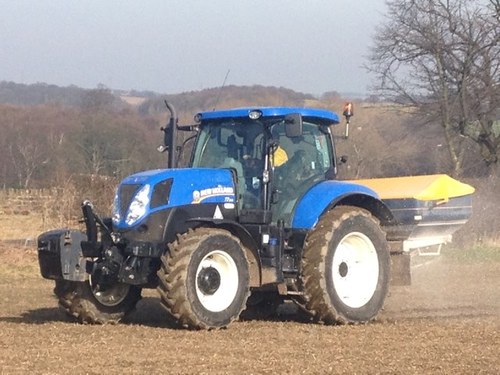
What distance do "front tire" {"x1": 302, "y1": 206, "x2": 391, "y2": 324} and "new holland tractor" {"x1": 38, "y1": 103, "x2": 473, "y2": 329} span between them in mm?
12

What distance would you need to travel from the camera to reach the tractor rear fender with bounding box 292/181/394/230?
9.21 metres

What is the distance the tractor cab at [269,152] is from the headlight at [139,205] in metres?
1.01

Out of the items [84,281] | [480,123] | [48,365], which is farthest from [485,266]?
[48,365]

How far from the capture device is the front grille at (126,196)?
8.80 meters

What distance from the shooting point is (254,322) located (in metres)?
9.41

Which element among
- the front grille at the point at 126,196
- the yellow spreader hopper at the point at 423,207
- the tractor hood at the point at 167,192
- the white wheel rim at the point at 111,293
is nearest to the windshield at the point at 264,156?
the tractor hood at the point at 167,192

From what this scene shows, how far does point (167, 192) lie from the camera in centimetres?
874

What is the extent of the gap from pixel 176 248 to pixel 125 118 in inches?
1113

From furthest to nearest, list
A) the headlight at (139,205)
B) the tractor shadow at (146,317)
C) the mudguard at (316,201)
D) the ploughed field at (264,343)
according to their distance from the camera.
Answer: the tractor shadow at (146,317) → the mudguard at (316,201) → the headlight at (139,205) → the ploughed field at (264,343)

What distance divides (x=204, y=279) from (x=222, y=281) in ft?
0.75

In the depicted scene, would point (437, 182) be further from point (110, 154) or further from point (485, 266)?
point (110, 154)

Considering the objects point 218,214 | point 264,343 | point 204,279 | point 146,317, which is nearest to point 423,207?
point 218,214

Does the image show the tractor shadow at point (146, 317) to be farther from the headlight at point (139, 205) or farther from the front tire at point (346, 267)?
the headlight at point (139, 205)

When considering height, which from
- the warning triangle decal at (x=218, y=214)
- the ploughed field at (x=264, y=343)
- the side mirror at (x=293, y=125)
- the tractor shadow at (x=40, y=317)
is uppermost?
the side mirror at (x=293, y=125)
